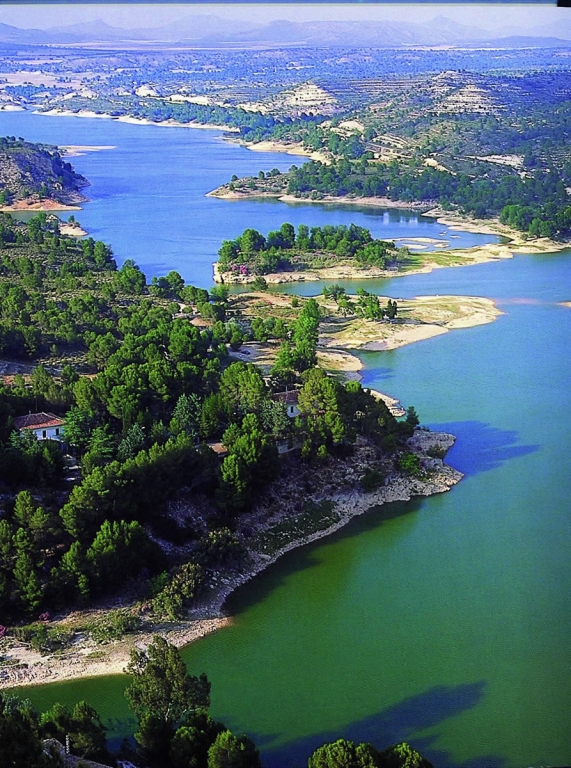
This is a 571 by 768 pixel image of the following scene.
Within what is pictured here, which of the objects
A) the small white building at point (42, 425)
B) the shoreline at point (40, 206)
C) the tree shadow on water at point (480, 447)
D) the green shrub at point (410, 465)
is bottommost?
the tree shadow on water at point (480, 447)

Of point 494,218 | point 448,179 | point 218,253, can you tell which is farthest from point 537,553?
point 448,179

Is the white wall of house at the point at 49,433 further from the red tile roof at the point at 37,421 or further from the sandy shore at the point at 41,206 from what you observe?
the sandy shore at the point at 41,206

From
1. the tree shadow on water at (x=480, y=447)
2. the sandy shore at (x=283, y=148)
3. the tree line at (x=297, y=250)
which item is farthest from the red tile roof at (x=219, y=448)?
the sandy shore at (x=283, y=148)

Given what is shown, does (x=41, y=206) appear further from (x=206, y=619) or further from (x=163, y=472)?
(x=206, y=619)

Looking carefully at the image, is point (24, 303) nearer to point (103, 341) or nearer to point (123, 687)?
point (103, 341)

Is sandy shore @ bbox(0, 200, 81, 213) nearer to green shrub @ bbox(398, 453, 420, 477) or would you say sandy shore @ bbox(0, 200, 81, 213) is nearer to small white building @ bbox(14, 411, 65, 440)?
small white building @ bbox(14, 411, 65, 440)

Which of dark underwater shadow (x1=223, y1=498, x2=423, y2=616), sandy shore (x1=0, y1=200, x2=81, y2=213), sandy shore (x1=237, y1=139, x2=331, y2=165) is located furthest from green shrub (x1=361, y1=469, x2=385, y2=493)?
sandy shore (x1=237, y1=139, x2=331, y2=165)
